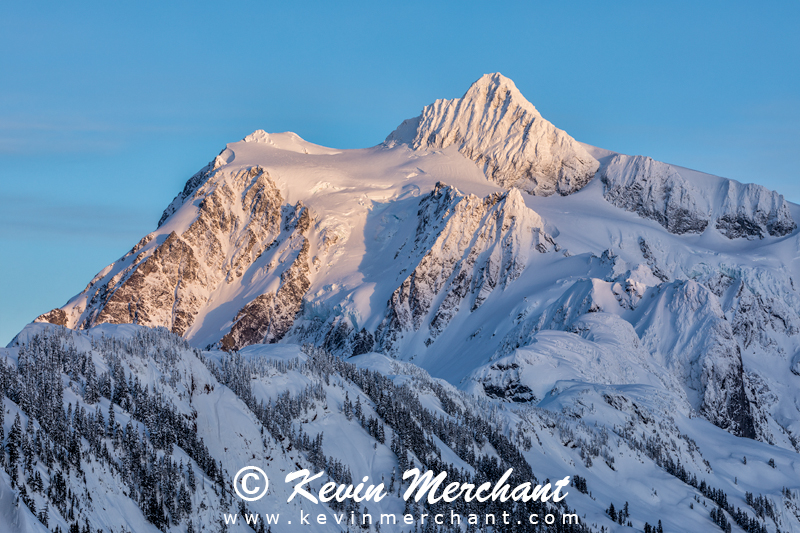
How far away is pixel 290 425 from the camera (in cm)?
14012

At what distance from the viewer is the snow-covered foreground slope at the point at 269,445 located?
94.6 m

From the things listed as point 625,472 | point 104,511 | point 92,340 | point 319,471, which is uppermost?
point 625,472

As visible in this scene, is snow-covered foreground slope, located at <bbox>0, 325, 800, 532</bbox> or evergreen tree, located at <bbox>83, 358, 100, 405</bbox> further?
evergreen tree, located at <bbox>83, 358, 100, 405</bbox>

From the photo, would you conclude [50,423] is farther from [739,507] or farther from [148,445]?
[739,507]

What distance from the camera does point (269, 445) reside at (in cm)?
13000

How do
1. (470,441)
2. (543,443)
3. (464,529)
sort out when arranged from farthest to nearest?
1. (543,443)
2. (470,441)
3. (464,529)

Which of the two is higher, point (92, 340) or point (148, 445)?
point (92, 340)

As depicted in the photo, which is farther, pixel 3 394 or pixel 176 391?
pixel 176 391

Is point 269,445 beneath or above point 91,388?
above

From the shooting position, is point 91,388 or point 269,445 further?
point 269,445

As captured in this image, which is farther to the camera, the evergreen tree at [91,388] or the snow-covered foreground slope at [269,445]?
the evergreen tree at [91,388]

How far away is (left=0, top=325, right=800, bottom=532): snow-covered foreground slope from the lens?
3725 inches

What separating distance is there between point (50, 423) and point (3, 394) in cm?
637

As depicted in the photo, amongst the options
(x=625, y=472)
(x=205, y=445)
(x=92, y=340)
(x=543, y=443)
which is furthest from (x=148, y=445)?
(x=625, y=472)
